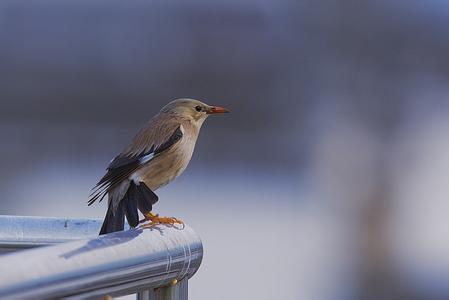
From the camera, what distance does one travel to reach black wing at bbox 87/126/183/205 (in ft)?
9.12

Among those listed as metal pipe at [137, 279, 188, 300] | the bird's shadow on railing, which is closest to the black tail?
metal pipe at [137, 279, 188, 300]

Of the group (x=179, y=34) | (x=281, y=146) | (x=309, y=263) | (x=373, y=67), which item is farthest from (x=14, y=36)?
(x=309, y=263)

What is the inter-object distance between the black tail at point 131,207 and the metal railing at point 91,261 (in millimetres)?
353

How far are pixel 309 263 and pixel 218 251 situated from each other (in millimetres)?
1097

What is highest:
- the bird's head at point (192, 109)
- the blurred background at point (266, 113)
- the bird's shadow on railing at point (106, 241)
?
the bird's shadow on railing at point (106, 241)

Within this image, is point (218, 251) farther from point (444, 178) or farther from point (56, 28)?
point (56, 28)

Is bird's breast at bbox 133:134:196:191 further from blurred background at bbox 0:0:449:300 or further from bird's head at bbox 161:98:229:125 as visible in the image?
blurred background at bbox 0:0:449:300

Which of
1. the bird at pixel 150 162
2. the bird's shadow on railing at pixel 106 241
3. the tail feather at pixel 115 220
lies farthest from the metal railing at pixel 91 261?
the bird at pixel 150 162

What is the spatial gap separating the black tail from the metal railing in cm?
35

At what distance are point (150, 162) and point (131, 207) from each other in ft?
1.82

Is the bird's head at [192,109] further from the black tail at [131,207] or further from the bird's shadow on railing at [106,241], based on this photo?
the bird's shadow on railing at [106,241]

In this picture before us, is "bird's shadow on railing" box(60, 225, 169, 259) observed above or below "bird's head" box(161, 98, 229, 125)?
above

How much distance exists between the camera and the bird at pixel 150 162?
2.56 m

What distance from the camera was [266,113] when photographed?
11.3 m
